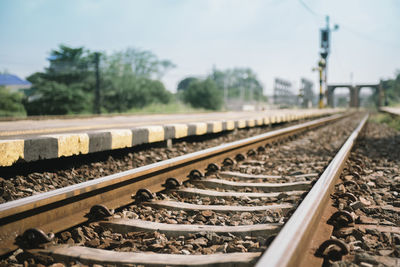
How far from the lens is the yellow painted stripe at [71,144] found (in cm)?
377

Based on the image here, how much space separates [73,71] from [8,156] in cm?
2458

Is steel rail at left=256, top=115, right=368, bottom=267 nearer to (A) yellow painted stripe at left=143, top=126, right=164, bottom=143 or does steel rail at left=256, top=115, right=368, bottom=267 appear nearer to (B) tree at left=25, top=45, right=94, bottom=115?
(A) yellow painted stripe at left=143, top=126, right=164, bottom=143

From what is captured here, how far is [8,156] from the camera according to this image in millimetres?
3201

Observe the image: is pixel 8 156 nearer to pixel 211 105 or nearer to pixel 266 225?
pixel 266 225

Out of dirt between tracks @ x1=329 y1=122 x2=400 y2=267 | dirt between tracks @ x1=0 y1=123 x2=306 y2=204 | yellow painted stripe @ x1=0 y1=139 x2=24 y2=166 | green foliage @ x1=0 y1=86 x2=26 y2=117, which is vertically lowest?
dirt between tracks @ x1=329 y1=122 x2=400 y2=267

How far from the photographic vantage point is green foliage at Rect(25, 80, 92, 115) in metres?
23.8

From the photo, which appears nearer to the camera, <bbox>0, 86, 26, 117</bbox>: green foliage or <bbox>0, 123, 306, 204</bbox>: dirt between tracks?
<bbox>0, 123, 306, 204</bbox>: dirt between tracks

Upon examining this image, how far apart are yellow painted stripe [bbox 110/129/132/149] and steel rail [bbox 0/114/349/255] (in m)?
1.03

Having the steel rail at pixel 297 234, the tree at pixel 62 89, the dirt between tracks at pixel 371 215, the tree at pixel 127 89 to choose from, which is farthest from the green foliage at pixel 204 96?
the steel rail at pixel 297 234

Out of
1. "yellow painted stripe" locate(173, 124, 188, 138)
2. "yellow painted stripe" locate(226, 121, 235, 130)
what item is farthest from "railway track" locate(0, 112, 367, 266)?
"yellow painted stripe" locate(226, 121, 235, 130)

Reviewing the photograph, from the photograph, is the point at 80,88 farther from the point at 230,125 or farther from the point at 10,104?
the point at 230,125

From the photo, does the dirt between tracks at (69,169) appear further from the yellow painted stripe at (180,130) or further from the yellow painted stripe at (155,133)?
the yellow painted stripe at (180,130)

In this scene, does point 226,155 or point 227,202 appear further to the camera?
point 226,155

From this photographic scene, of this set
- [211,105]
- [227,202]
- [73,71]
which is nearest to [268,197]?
[227,202]
